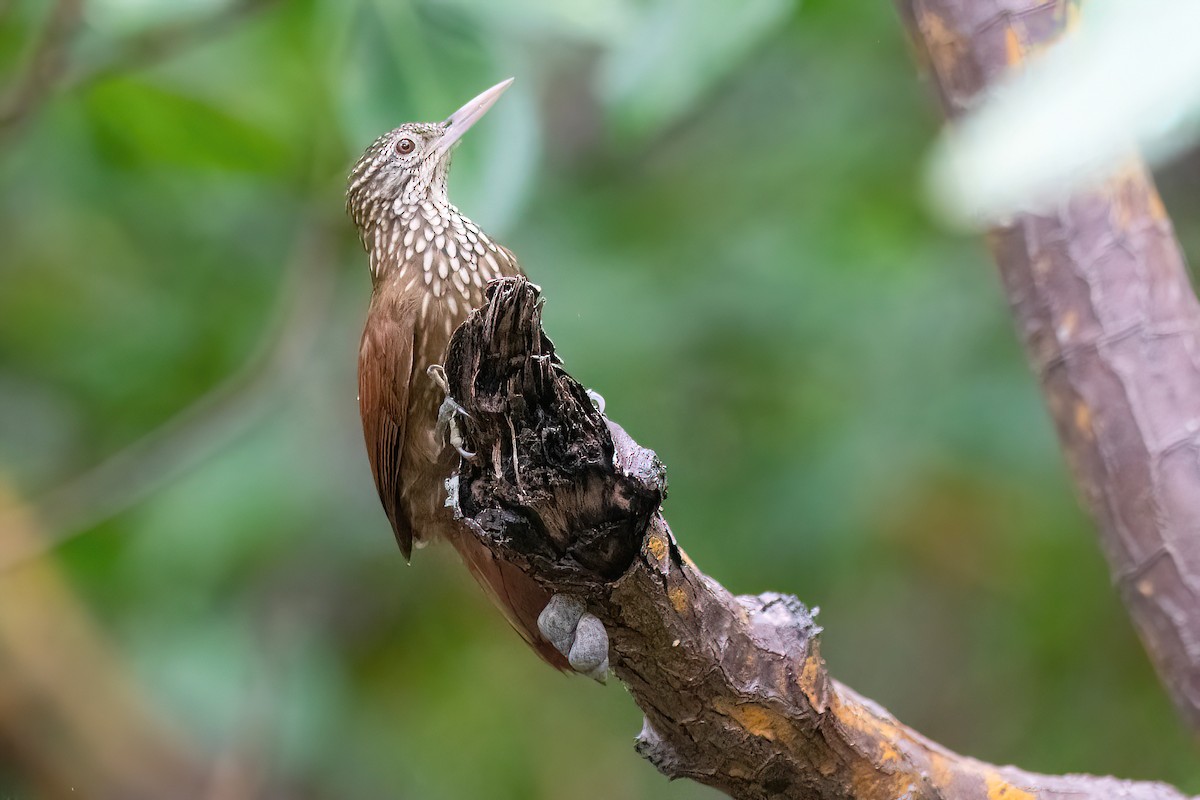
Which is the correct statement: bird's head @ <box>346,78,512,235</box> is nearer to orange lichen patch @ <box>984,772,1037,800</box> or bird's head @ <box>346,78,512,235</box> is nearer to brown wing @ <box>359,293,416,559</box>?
brown wing @ <box>359,293,416,559</box>

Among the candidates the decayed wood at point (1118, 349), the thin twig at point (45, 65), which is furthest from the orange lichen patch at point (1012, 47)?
the thin twig at point (45, 65)

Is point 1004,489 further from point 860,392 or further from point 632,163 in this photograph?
point 632,163

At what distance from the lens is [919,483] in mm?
4191

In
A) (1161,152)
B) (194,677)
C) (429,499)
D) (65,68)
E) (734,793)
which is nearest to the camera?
(1161,152)

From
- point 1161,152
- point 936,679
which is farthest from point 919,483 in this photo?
point 1161,152

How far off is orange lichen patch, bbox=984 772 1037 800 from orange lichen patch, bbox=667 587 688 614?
78 cm

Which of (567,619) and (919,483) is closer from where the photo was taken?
(567,619)

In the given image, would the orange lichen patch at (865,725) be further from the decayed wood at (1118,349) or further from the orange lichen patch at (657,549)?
the decayed wood at (1118,349)

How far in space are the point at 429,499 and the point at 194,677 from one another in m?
1.65

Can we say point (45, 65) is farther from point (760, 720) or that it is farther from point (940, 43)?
point (760, 720)

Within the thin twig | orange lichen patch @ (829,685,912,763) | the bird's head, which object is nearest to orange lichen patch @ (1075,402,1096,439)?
orange lichen patch @ (829,685,912,763)

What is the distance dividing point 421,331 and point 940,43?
55.1 inches

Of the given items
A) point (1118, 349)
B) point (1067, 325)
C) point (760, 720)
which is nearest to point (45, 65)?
point (760, 720)

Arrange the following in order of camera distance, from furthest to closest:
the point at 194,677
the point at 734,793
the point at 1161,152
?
the point at 194,677 < the point at 734,793 < the point at 1161,152
